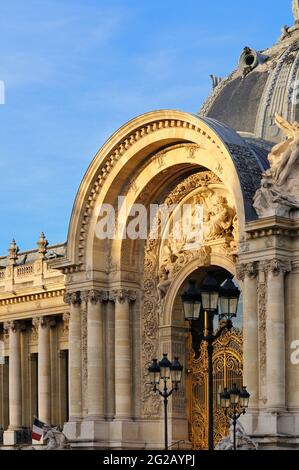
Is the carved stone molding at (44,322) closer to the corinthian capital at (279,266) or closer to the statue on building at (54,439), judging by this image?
the statue on building at (54,439)

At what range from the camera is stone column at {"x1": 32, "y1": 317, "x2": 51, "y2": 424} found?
49219mm

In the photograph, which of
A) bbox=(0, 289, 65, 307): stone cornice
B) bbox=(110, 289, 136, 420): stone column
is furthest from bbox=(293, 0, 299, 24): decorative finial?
bbox=(0, 289, 65, 307): stone cornice

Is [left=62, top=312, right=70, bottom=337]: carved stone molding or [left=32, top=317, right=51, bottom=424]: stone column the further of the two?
[left=32, top=317, right=51, bottom=424]: stone column

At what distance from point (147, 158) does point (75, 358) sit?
6.89m

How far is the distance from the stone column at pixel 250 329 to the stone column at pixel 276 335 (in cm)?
67

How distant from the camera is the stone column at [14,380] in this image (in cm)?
5116

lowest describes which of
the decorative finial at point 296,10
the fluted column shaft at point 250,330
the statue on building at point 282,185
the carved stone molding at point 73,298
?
the fluted column shaft at point 250,330

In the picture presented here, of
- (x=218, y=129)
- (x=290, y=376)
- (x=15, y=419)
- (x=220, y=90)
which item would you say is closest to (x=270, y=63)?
(x=220, y=90)

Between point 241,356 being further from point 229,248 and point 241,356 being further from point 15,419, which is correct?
point 15,419

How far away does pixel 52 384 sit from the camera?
1955 inches

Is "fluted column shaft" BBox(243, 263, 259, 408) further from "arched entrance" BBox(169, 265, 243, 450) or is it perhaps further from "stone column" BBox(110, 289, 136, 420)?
"stone column" BBox(110, 289, 136, 420)

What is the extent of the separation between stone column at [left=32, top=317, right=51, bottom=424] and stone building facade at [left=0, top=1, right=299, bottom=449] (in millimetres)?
1785

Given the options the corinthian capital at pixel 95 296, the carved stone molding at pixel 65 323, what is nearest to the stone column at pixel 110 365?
the corinthian capital at pixel 95 296

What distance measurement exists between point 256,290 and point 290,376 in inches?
102
